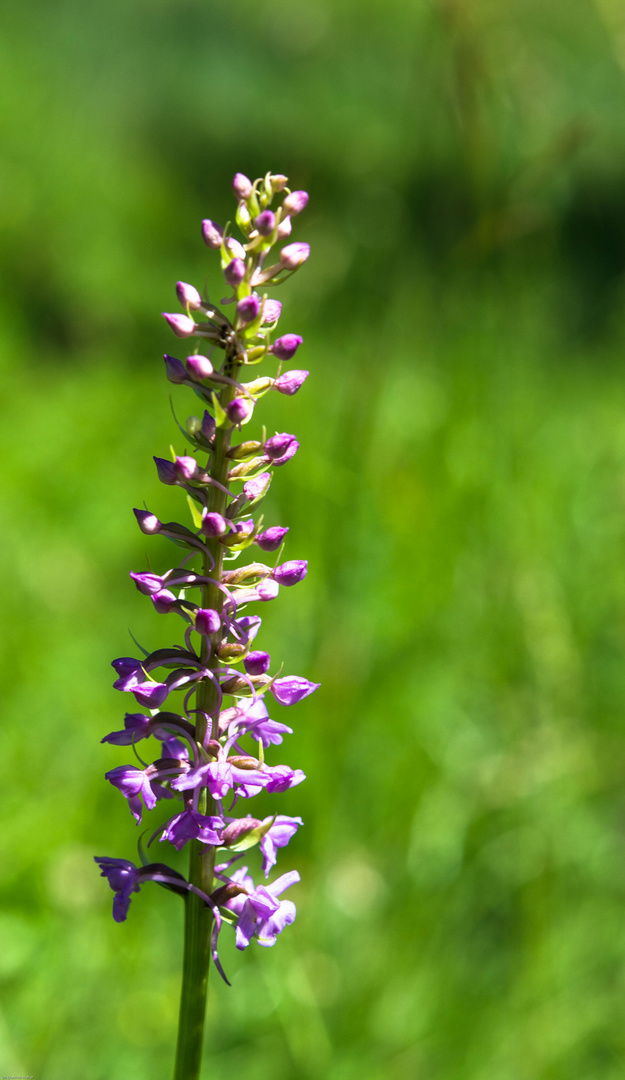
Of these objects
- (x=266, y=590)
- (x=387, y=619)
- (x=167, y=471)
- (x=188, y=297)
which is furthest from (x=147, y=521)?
(x=387, y=619)

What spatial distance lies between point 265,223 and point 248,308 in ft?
0.37

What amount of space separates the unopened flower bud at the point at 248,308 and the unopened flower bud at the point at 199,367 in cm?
8

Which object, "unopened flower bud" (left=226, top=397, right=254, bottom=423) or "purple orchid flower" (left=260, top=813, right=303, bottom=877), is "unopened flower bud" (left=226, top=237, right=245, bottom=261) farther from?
"purple orchid flower" (left=260, top=813, right=303, bottom=877)

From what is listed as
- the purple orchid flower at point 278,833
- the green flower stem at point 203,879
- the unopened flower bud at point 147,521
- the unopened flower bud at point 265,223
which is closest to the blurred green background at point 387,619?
the green flower stem at point 203,879

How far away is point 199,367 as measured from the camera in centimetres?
109

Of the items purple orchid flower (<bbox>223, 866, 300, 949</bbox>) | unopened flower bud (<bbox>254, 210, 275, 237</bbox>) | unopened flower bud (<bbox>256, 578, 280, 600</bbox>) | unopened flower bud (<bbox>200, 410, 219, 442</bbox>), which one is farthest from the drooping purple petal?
unopened flower bud (<bbox>254, 210, 275, 237</bbox>)

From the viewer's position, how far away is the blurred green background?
242cm

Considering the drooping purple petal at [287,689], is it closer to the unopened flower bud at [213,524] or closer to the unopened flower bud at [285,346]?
the unopened flower bud at [213,524]

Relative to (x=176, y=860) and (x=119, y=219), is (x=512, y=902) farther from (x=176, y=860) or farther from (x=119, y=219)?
(x=119, y=219)

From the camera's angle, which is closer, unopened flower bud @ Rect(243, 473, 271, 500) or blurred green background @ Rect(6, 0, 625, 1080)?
unopened flower bud @ Rect(243, 473, 271, 500)

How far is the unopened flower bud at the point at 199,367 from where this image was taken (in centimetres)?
109

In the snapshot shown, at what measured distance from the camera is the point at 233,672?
1.19 metres

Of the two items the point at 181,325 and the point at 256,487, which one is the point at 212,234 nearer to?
the point at 181,325

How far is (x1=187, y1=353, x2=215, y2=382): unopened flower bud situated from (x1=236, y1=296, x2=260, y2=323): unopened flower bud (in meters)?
0.08
